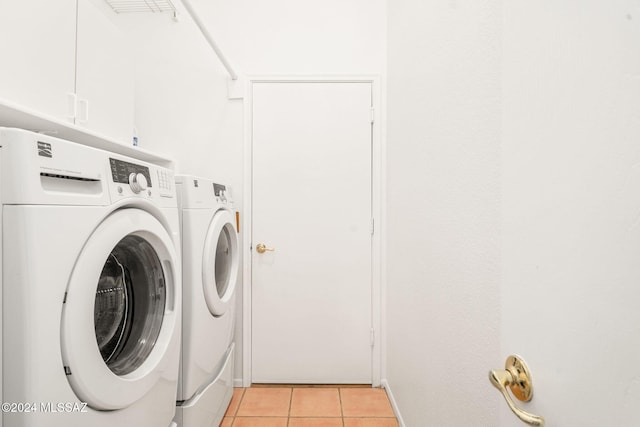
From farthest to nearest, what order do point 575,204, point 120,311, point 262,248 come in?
point 262,248
point 120,311
point 575,204

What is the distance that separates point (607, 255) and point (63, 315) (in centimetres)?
98

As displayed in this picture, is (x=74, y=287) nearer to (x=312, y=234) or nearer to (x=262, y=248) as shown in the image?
(x=262, y=248)

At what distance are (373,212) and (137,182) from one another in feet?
4.59

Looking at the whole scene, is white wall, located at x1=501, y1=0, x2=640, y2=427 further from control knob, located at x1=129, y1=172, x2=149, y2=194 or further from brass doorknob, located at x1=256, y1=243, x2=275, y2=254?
brass doorknob, located at x1=256, y1=243, x2=275, y2=254

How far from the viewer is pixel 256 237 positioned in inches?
76.4

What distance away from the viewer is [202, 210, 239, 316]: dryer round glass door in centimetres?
134

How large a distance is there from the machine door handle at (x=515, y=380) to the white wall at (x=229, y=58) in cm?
175

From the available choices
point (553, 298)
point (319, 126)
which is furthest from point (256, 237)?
point (553, 298)

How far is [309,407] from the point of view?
1.71 m

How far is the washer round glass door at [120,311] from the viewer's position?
0.69 metres

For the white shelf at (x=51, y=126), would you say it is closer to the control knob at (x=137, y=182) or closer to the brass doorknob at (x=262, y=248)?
the control knob at (x=137, y=182)

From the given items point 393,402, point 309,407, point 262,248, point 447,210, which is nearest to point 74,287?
point 447,210

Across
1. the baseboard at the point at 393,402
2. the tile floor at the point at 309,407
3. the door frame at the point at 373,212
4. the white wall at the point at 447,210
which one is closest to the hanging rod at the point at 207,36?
the door frame at the point at 373,212

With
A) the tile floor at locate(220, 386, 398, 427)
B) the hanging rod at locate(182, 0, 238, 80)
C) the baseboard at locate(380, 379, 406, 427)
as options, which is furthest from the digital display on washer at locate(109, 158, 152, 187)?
the baseboard at locate(380, 379, 406, 427)
